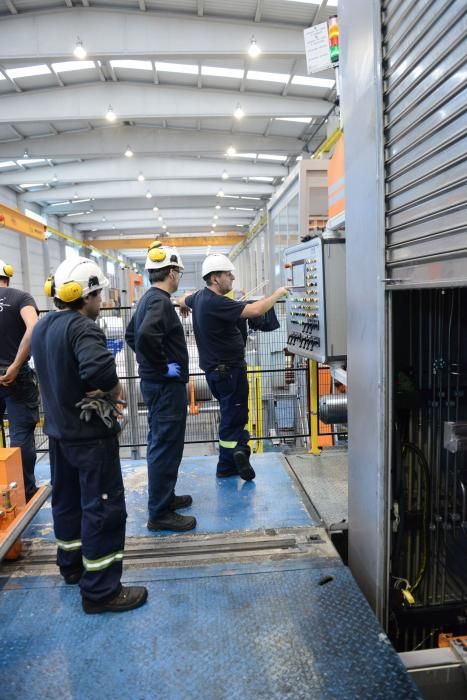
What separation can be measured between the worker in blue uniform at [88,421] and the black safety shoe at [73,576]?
10.1 inches

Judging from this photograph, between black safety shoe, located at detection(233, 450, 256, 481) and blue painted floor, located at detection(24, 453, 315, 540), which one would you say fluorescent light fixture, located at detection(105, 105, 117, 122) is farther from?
black safety shoe, located at detection(233, 450, 256, 481)

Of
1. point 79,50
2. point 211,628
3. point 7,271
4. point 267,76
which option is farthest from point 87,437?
point 267,76

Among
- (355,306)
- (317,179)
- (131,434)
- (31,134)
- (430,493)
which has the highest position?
(31,134)

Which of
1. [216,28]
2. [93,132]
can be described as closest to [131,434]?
[216,28]

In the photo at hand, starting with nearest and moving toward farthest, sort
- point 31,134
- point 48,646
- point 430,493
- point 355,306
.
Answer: point 48,646, point 355,306, point 430,493, point 31,134

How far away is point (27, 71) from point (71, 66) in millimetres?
843

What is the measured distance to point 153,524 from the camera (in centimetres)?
319

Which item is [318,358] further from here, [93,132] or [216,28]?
[93,132]

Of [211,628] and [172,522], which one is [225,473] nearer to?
[172,522]

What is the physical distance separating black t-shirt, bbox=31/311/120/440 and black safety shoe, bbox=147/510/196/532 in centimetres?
103

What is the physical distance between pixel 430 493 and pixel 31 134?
1238 cm

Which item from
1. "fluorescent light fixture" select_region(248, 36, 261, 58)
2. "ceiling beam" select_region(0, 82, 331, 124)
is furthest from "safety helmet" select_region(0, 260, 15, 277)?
"ceiling beam" select_region(0, 82, 331, 124)

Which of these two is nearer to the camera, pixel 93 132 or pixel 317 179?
pixel 317 179

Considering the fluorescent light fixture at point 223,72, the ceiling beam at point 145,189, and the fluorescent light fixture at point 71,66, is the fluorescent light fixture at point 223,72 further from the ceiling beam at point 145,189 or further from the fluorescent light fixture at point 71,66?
the ceiling beam at point 145,189
